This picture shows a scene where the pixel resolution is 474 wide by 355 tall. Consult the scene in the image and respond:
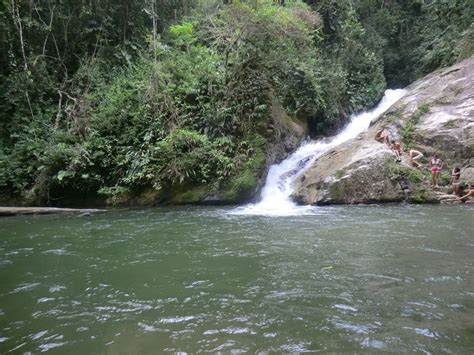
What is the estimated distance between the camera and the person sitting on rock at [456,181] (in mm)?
11641

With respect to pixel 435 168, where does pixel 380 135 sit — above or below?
above

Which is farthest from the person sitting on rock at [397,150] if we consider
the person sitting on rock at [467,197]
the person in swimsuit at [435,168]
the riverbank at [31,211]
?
the riverbank at [31,211]

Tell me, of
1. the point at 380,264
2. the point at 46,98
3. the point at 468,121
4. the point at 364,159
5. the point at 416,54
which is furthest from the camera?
the point at 416,54

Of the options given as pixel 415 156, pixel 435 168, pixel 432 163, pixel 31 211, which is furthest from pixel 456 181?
pixel 31 211

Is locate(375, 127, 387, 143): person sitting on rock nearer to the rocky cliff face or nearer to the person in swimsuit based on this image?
the rocky cliff face

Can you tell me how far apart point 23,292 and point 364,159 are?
983 cm

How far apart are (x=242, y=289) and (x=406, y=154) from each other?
10.5 meters

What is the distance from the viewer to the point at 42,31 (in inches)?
589

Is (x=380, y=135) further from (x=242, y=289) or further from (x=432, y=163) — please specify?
(x=242, y=289)

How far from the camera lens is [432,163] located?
40.9ft

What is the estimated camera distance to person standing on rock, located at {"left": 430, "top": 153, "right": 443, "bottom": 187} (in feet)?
39.7

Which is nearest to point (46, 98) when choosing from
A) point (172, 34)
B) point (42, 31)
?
point (42, 31)

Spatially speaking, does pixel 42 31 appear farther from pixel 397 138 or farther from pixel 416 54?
pixel 416 54

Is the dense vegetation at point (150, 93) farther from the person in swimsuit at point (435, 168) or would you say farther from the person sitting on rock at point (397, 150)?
the person in swimsuit at point (435, 168)
